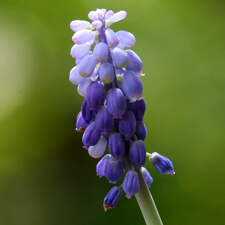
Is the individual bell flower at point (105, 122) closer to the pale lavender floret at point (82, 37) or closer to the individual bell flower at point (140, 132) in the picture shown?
the individual bell flower at point (140, 132)

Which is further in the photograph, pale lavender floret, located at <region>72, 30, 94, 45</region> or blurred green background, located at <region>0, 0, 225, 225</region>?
blurred green background, located at <region>0, 0, 225, 225</region>

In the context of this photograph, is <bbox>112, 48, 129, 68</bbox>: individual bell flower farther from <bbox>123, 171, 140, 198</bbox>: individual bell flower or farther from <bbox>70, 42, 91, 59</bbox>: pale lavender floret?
<bbox>123, 171, 140, 198</bbox>: individual bell flower

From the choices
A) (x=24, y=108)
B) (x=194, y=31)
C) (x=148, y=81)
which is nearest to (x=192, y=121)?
(x=148, y=81)

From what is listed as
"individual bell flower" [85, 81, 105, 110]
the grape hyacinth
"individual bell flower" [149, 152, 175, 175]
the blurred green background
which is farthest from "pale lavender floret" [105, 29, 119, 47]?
the blurred green background

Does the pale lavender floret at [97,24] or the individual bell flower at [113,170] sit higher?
the pale lavender floret at [97,24]

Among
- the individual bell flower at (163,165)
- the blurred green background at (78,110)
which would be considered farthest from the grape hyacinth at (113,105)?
the blurred green background at (78,110)

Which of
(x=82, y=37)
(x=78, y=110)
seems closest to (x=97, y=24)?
(x=82, y=37)

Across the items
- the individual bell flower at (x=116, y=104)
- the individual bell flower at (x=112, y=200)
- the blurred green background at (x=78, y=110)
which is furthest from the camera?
the blurred green background at (x=78, y=110)
